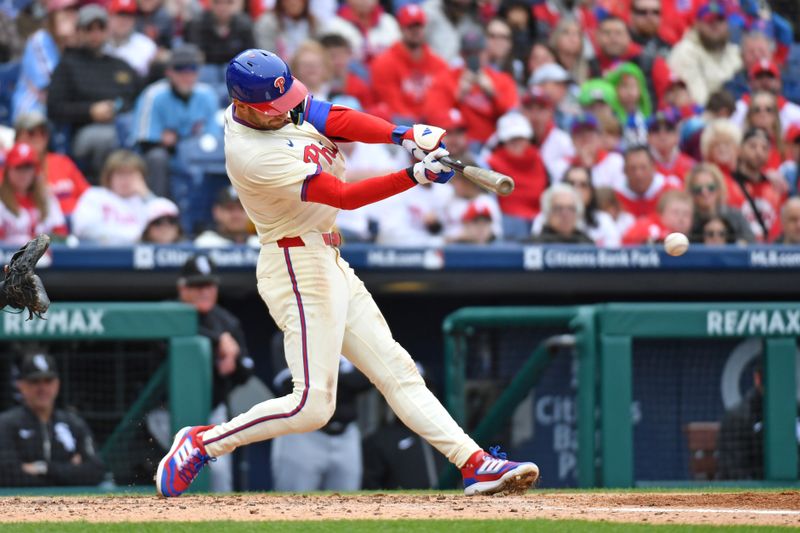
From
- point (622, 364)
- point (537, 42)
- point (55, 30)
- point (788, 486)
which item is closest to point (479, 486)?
point (622, 364)

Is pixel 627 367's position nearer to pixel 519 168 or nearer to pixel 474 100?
pixel 519 168

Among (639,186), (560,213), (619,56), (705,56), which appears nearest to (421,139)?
(560,213)

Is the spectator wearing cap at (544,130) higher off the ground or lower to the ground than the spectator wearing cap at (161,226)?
higher

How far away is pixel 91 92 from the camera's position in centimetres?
922

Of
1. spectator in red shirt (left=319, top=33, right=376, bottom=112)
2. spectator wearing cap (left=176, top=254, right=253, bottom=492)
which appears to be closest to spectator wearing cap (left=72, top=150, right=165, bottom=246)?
spectator wearing cap (left=176, top=254, right=253, bottom=492)

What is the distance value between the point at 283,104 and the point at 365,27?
17.8ft

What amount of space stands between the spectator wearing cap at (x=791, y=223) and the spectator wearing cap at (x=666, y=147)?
1.11 m

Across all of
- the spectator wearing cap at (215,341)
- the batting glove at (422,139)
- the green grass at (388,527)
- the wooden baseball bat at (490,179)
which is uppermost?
the batting glove at (422,139)

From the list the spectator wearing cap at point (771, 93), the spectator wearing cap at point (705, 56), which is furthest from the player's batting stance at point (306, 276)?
the spectator wearing cap at point (705, 56)

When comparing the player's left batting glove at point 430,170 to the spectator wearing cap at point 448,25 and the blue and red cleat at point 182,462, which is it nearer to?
the blue and red cleat at point 182,462

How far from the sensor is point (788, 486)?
686 centimetres

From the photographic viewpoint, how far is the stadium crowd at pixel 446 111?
8.60 meters

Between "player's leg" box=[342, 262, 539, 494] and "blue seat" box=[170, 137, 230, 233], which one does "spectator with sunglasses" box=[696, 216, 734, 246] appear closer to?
"blue seat" box=[170, 137, 230, 233]

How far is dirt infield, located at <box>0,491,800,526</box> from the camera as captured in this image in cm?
472
